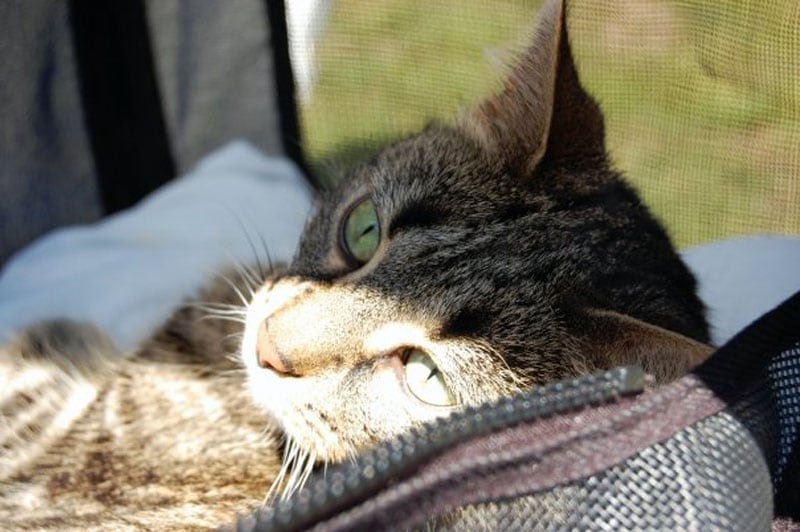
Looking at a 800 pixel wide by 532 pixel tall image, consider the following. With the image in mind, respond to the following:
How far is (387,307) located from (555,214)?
323 millimetres

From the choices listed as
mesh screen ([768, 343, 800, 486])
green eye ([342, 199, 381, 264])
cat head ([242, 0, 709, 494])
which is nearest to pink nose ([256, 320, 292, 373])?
cat head ([242, 0, 709, 494])

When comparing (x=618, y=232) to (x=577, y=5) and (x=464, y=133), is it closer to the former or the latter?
(x=464, y=133)

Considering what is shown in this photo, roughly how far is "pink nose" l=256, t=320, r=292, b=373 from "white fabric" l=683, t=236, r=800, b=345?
700 mm

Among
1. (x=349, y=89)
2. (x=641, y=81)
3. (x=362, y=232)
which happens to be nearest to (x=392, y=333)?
(x=362, y=232)

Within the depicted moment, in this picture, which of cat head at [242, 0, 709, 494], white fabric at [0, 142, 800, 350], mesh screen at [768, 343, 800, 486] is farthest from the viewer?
white fabric at [0, 142, 800, 350]

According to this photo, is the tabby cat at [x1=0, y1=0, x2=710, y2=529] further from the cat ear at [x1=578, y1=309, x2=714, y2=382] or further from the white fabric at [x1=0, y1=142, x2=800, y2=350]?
the white fabric at [x1=0, y1=142, x2=800, y2=350]

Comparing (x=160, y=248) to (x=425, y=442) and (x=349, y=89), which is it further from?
(x=425, y=442)

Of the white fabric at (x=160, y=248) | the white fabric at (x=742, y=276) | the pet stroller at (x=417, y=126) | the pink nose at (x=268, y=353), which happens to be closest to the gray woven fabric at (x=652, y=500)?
the pet stroller at (x=417, y=126)

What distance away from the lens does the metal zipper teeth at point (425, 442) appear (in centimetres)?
68

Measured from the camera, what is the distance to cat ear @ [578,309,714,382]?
1.02 m

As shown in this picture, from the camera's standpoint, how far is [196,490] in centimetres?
137

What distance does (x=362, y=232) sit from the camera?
1438 mm

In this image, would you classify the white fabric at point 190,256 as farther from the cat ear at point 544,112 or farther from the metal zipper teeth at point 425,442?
the metal zipper teeth at point 425,442

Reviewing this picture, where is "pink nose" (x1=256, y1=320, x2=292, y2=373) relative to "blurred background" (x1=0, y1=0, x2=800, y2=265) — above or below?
below
